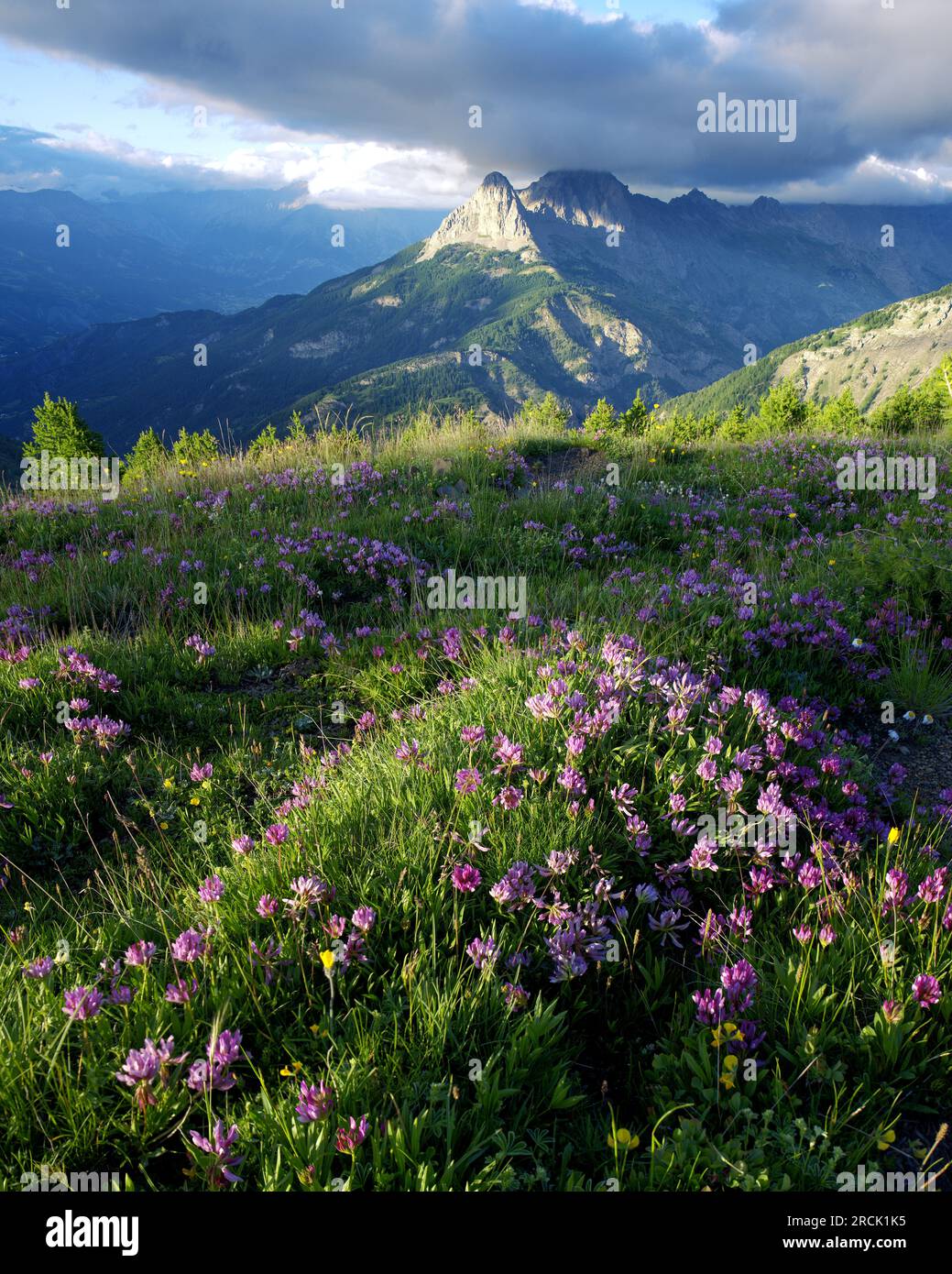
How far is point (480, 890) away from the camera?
118 inches

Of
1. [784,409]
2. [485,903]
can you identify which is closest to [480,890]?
[485,903]

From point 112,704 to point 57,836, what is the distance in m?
1.43

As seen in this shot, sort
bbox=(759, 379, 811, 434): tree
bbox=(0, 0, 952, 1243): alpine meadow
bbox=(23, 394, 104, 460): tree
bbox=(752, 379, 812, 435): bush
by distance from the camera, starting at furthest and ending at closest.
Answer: bbox=(23, 394, 104, 460): tree → bbox=(759, 379, 811, 434): tree → bbox=(752, 379, 812, 435): bush → bbox=(0, 0, 952, 1243): alpine meadow

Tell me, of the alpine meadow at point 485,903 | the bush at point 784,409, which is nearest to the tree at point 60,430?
the bush at point 784,409

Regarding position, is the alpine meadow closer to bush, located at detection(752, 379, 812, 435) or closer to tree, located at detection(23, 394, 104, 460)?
bush, located at detection(752, 379, 812, 435)

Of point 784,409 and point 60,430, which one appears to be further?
point 60,430

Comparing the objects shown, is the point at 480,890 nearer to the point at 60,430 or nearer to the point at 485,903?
the point at 485,903

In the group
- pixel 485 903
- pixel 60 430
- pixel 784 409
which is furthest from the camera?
pixel 60 430

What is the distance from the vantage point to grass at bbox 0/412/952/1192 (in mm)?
2139

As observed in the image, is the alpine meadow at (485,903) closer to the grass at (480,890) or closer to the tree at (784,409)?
the grass at (480,890)

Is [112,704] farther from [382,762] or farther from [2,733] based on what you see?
[382,762]

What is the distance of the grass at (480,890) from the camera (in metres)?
2.14

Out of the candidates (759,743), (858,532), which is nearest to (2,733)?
(759,743)

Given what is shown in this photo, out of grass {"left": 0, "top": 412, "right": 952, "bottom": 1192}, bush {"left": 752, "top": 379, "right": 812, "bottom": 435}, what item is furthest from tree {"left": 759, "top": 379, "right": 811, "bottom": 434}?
grass {"left": 0, "top": 412, "right": 952, "bottom": 1192}
